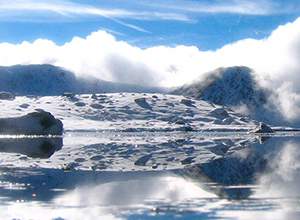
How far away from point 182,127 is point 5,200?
66919 mm

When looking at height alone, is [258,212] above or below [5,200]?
above

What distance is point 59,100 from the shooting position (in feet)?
338

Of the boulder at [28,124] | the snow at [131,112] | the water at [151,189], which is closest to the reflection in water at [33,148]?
the water at [151,189]

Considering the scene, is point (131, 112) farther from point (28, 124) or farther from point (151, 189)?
point (151, 189)

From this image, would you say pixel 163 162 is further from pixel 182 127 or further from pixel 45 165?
pixel 182 127

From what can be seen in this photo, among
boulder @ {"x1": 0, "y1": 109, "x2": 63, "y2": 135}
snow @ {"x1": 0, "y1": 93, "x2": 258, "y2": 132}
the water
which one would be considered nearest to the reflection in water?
the water

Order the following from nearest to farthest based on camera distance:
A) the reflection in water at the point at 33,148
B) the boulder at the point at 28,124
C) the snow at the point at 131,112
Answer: the reflection in water at the point at 33,148, the boulder at the point at 28,124, the snow at the point at 131,112

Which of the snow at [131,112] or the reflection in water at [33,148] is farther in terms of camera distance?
the snow at [131,112]

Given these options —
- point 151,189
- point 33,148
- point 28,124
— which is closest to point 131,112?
point 28,124

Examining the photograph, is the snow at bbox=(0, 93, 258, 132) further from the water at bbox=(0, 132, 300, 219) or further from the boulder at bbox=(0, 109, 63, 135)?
the water at bbox=(0, 132, 300, 219)

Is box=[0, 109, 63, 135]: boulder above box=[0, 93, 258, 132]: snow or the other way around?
the other way around

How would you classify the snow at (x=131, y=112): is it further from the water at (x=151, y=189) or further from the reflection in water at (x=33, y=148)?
the water at (x=151, y=189)

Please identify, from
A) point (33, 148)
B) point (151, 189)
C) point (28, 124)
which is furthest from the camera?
point (28, 124)

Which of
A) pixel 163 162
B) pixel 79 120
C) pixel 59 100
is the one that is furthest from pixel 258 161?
pixel 59 100
